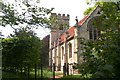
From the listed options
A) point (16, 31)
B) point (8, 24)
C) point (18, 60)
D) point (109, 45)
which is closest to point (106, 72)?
point (109, 45)

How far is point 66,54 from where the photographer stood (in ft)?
139

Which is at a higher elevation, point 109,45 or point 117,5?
point 117,5

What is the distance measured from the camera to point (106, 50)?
3424 millimetres

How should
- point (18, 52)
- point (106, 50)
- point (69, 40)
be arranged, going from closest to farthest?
1. point (106, 50)
2. point (18, 52)
3. point (69, 40)

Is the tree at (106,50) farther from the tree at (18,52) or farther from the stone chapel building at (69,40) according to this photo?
the stone chapel building at (69,40)

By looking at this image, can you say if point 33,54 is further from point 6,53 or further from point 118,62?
point 118,62

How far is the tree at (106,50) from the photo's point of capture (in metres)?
3.02

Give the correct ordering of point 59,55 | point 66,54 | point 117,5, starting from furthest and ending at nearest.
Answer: point 59,55 → point 66,54 → point 117,5

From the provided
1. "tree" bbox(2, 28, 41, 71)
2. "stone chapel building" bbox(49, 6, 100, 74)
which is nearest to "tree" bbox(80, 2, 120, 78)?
"tree" bbox(2, 28, 41, 71)

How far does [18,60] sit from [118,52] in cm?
1214

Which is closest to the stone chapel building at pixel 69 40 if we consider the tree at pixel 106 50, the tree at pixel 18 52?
the tree at pixel 18 52

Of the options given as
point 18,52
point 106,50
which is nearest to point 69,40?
point 18,52

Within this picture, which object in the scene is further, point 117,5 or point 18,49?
point 18,49

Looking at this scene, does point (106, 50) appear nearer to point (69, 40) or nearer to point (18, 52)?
point (18, 52)
